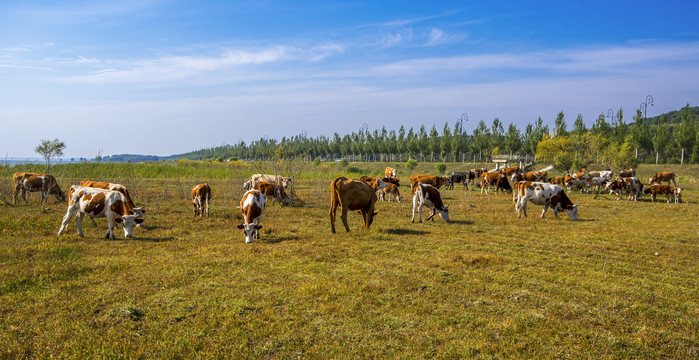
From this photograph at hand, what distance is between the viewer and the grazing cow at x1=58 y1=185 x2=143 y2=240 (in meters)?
12.0

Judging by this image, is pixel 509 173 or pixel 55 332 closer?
pixel 55 332

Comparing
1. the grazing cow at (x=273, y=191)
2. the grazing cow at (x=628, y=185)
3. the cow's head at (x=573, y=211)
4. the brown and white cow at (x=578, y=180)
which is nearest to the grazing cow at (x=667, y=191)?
the grazing cow at (x=628, y=185)

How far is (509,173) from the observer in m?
37.7

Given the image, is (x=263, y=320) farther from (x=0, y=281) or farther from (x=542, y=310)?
(x=0, y=281)

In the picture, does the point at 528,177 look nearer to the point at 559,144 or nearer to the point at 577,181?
the point at 577,181

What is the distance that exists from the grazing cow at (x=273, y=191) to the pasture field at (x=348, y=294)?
25.3 feet

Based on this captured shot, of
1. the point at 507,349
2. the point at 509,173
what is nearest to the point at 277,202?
the point at 507,349

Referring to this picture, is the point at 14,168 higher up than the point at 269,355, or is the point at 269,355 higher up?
the point at 14,168

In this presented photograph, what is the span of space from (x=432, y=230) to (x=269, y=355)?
31.5ft

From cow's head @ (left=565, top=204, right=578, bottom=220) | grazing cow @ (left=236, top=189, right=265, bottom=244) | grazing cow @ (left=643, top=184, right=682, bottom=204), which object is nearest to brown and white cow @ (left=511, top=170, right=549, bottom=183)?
grazing cow @ (left=643, top=184, right=682, bottom=204)

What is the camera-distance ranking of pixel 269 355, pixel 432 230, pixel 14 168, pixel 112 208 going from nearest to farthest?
pixel 269 355 → pixel 112 208 → pixel 432 230 → pixel 14 168

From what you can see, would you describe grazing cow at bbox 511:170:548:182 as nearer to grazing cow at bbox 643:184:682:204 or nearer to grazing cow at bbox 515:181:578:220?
grazing cow at bbox 643:184:682:204

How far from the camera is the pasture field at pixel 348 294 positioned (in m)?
5.51

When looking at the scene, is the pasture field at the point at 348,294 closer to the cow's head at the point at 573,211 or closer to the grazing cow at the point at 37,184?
the cow's head at the point at 573,211
